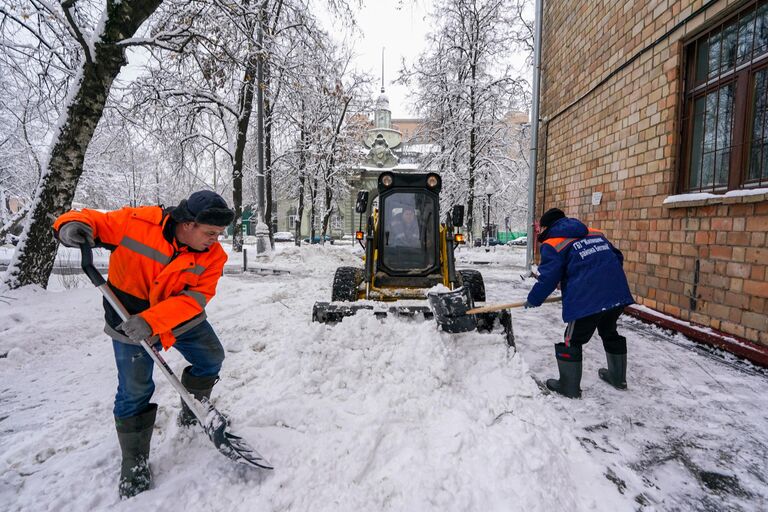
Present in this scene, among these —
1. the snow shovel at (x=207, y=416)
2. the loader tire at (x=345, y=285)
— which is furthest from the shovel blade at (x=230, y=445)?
the loader tire at (x=345, y=285)

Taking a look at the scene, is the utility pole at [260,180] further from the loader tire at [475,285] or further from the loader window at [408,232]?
the loader tire at [475,285]

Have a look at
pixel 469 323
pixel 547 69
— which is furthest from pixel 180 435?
pixel 547 69

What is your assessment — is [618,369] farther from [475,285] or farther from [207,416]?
[207,416]

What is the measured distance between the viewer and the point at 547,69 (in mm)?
9477

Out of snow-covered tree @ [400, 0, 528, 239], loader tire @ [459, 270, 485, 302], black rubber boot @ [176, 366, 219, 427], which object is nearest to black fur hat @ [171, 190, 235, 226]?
black rubber boot @ [176, 366, 219, 427]

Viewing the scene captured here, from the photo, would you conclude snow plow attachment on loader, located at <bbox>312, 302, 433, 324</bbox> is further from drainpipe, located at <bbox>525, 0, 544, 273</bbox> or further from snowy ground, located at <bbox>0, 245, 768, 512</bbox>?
drainpipe, located at <bbox>525, 0, 544, 273</bbox>

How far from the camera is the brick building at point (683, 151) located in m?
4.00

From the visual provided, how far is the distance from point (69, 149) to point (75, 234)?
4807mm

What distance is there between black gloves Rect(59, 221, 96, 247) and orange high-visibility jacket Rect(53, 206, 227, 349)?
0.05m

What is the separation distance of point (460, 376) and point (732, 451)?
1.81 metres

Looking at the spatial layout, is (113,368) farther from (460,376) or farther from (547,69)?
(547,69)

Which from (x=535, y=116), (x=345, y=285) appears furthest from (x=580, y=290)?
(x=535, y=116)

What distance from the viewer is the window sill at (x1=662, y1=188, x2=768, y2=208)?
3.75 meters

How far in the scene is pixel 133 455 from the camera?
2027mm
